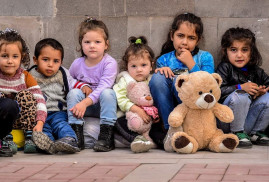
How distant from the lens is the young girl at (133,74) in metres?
5.79

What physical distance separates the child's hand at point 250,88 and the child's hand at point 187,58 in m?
0.54

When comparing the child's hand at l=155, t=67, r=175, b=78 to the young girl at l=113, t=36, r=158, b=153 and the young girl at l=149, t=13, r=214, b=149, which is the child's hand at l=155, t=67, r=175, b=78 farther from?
the young girl at l=113, t=36, r=158, b=153

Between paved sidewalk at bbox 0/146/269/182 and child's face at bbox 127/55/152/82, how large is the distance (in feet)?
2.71

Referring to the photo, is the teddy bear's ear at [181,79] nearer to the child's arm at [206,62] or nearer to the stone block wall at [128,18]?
the child's arm at [206,62]

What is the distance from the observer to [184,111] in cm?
552

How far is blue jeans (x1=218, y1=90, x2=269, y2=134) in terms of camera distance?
5.80 meters

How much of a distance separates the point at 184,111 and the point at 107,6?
1653mm

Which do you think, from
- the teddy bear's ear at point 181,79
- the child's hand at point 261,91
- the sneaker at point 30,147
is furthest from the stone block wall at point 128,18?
the sneaker at point 30,147

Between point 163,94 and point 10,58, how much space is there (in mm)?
1445

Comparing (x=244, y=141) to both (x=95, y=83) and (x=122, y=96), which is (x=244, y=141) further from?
(x=95, y=83)

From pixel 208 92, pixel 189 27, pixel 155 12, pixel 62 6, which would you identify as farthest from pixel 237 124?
pixel 62 6

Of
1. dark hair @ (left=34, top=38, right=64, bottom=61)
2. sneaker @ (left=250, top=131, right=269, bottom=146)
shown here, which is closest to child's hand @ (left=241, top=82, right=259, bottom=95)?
sneaker @ (left=250, top=131, right=269, bottom=146)

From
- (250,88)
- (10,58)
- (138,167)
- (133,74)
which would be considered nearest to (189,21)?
(133,74)

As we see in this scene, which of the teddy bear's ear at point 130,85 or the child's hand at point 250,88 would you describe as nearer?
the teddy bear's ear at point 130,85
